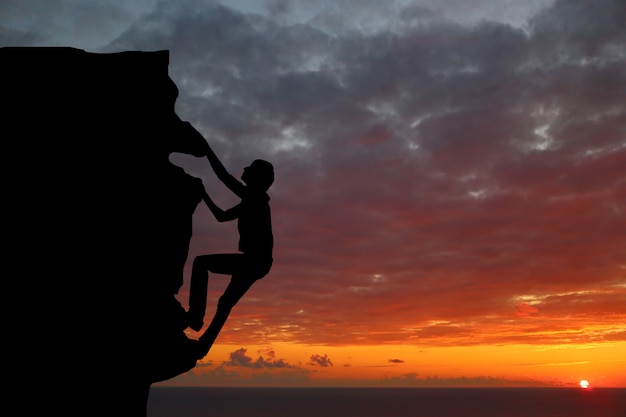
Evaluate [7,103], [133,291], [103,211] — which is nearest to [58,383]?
[133,291]

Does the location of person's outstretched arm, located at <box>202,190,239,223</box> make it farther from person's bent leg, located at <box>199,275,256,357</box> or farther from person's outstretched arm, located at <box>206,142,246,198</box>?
person's bent leg, located at <box>199,275,256,357</box>

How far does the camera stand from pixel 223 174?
9.82 m

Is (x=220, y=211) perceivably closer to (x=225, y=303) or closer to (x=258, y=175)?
(x=258, y=175)

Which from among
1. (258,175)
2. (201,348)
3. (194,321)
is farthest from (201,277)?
(258,175)

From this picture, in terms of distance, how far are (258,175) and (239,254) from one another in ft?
4.57

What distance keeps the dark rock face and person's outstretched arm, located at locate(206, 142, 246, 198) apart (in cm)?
61

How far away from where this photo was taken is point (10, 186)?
8.08m

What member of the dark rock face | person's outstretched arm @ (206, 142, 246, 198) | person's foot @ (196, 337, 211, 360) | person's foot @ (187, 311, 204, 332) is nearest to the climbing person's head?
person's outstretched arm @ (206, 142, 246, 198)

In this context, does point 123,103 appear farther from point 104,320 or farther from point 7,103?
point 104,320

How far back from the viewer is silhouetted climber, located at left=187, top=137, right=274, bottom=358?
9805mm

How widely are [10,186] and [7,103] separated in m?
1.24

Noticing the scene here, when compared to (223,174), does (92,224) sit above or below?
below

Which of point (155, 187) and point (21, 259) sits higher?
point (155, 187)

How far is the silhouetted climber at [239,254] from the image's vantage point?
386 inches
